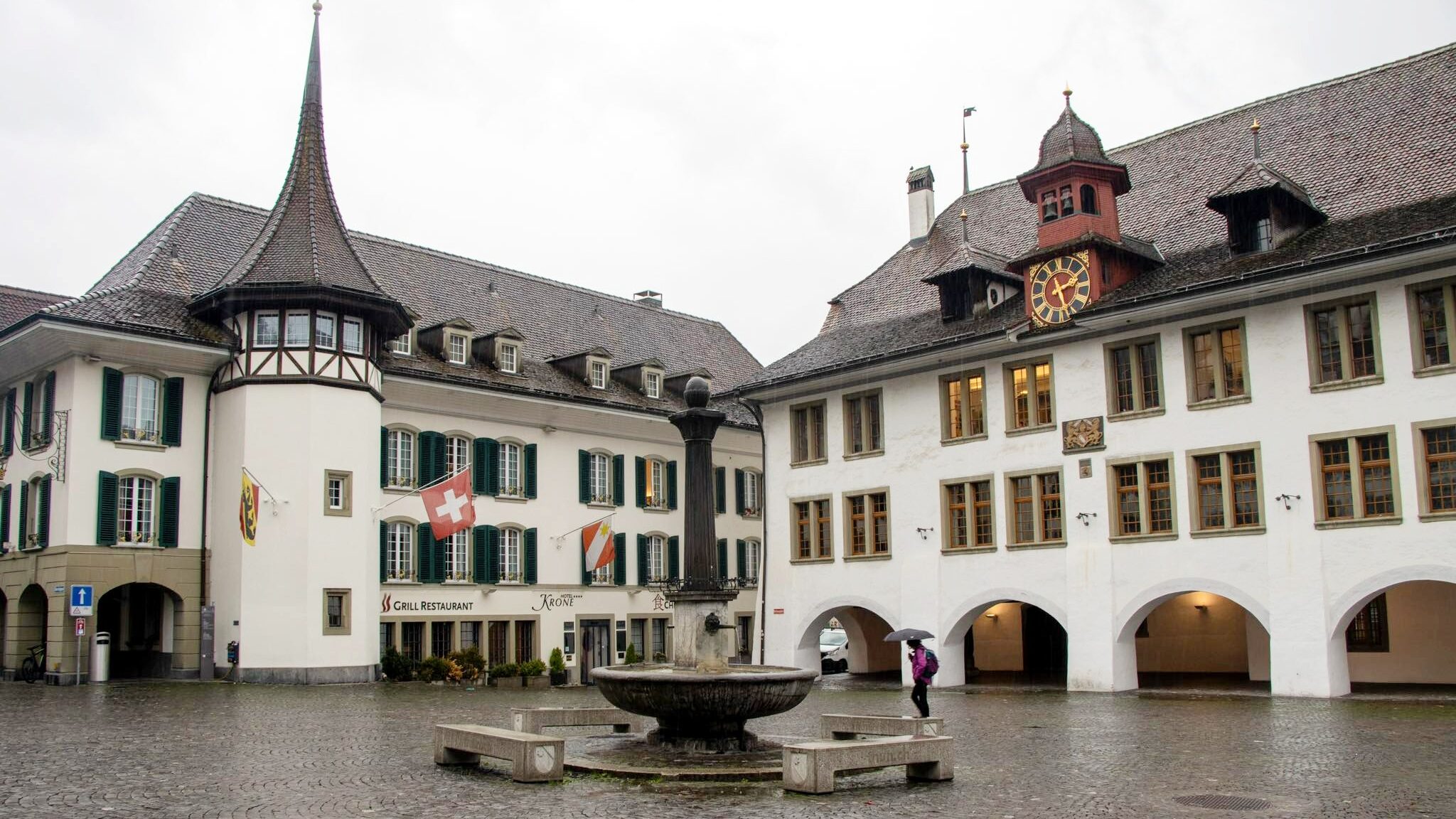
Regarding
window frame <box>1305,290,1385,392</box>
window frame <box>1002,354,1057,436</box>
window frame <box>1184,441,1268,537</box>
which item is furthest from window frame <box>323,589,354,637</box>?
window frame <box>1305,290,1385,392</box>

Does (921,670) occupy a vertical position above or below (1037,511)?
below

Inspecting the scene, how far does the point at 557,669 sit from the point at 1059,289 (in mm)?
16712

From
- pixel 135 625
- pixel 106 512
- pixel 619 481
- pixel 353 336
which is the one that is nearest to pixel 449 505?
pixel 353 336

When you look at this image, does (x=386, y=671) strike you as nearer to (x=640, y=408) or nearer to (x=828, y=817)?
(x=640, y=408)

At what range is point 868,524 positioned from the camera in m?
34.0

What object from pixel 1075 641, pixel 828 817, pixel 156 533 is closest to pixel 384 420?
Result: pixel 156 533

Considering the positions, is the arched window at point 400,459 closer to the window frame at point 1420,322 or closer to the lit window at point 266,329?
the lit window at point 266,329

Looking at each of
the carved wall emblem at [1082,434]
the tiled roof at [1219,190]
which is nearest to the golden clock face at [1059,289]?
the tiled roof at [1219,190]

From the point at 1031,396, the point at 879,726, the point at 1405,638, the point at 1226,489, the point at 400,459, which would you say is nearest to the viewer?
the point at 879,726

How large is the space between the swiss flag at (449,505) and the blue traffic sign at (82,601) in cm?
747

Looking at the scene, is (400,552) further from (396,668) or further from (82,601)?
(82,601)

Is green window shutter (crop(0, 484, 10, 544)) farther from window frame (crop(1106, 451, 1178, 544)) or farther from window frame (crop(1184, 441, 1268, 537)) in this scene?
window frame (crop(1184, 441, 1268, 537))

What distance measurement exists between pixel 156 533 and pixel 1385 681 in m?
27.6

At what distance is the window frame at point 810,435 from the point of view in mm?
35500
